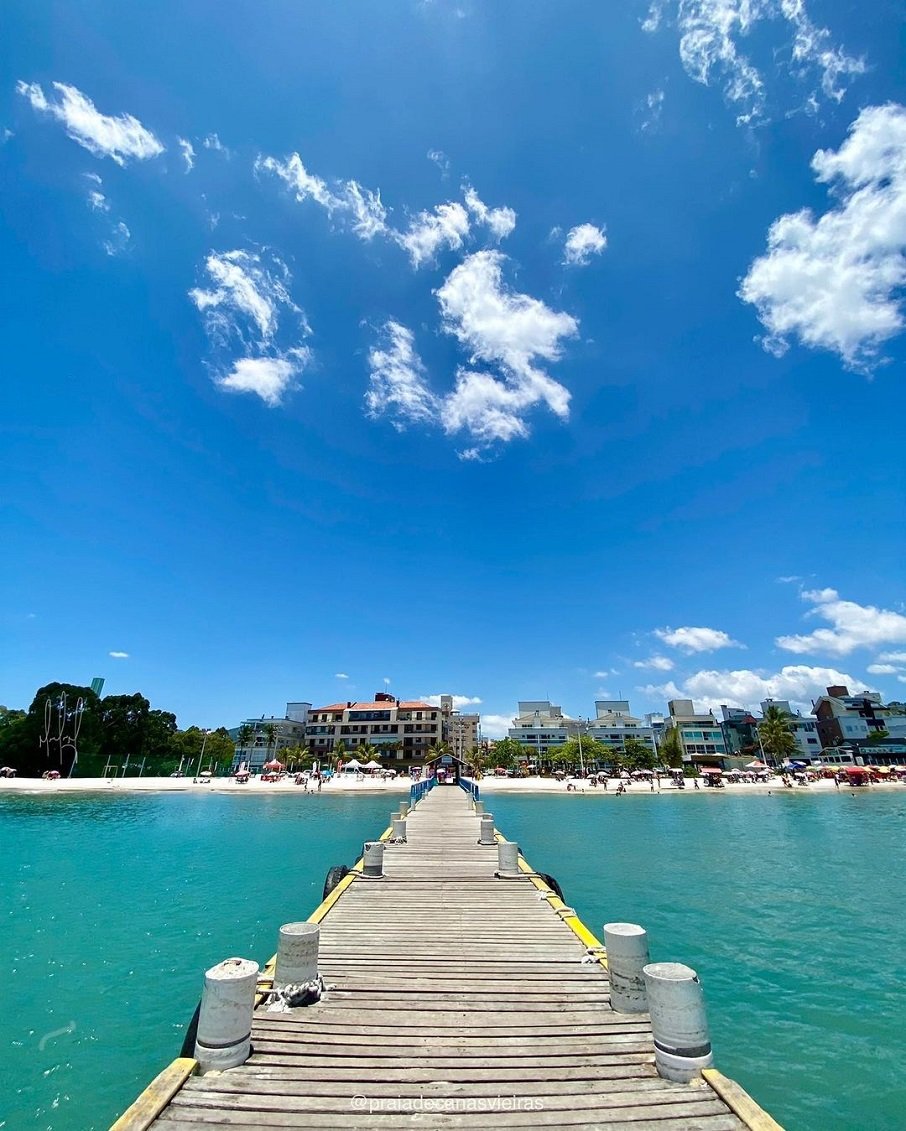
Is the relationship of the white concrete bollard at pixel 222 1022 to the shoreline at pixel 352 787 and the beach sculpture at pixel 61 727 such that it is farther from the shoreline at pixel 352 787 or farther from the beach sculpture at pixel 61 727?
the beach sculpture at pixel 61 727

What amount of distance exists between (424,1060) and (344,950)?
4.06 metres

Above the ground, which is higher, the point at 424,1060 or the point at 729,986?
the point at 424,1060

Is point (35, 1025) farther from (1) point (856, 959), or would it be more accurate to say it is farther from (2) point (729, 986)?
(1) point (856, 959)

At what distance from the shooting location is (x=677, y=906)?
66.3 feet

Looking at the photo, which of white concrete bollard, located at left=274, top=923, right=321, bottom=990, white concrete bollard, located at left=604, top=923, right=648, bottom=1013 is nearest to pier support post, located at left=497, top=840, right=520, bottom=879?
white concrete bollard, located at left=604, top=923, right=648, bottom=1013

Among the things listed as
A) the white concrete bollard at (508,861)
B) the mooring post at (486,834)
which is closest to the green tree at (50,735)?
the mooring post at (486,834)

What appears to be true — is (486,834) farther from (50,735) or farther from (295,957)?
(50,735)

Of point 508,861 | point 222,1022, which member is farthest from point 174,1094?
point 508,861

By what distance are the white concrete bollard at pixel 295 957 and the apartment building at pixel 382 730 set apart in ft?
352

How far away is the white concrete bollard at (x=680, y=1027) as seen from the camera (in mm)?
5516

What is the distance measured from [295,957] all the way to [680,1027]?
4.98m

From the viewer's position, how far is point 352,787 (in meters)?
74.8

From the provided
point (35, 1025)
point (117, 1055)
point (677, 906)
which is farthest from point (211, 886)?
point (677, 906)

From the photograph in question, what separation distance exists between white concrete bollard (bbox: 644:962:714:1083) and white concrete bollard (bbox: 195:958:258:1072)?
4428mm
